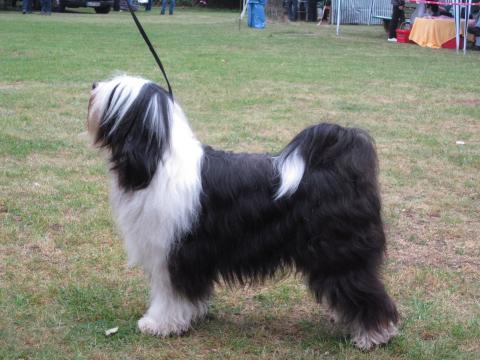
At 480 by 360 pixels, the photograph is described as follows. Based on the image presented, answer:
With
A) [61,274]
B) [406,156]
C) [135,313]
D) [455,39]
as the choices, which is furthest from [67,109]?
[455,39]

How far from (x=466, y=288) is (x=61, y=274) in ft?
8.49

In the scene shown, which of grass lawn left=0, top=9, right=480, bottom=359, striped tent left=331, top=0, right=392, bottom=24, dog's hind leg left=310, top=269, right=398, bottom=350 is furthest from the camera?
striped tent left=331, top=0, right=392, bottom=24

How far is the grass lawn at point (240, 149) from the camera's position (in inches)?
150

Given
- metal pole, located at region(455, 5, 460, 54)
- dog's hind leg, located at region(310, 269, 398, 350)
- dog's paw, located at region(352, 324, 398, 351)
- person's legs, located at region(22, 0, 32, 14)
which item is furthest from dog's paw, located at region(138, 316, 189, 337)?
person's legs, located at region(22, 0, 32, 14)

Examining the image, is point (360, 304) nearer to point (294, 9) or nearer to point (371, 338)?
point (371, 338)

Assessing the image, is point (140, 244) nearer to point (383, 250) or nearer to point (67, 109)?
point (383, 250)

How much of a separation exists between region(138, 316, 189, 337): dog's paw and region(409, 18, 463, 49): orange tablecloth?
17.9 metres

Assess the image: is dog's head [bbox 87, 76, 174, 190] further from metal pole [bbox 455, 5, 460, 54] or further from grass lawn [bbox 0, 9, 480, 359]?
metal pole [bbox 455, 5, 460, 54]

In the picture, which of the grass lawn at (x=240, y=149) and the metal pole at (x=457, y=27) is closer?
the grass lawn at (x=240, y=149)

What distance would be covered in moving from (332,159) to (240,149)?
428 centimetres

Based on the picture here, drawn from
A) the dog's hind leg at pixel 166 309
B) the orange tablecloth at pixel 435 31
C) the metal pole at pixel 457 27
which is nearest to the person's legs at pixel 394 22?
the orange tablecloth at pixel 435 31

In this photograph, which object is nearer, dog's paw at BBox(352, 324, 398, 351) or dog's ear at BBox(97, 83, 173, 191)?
dog's ear at BBox(97, 83, 173, 191)

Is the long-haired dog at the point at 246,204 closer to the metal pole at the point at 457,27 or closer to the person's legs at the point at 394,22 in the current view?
the metal pole at the point at 457,27

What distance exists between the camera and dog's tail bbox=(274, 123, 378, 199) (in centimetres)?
350
